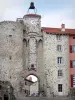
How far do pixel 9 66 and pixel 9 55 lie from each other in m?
2.17

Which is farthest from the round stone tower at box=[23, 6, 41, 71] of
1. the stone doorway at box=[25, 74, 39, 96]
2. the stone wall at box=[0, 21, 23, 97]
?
the stone doorway at box=[25, 74, 39, 96]

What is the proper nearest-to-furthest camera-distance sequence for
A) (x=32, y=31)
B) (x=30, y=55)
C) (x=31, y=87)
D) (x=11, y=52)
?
(x=11, y=52)
(x=31, y=87)
(x=30, y=55)
(x=32, y=31)

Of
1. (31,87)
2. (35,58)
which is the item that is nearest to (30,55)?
(35,58)

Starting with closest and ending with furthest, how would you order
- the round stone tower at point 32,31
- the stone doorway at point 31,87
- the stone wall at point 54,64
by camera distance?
the stone doorway at point 31,87 → the stone wall at point 54,64 → the round stone tower at point 32,31

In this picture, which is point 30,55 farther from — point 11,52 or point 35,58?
point 11,52

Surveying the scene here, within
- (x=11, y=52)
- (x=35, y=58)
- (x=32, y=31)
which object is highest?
(x=32, y=31)

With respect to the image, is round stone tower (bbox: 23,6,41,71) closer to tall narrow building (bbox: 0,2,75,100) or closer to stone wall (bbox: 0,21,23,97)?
tall narrow building (bbox: 0,2,75,100)

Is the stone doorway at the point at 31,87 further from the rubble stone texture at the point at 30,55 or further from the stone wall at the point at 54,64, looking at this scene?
the stone wall at the point at 54,64

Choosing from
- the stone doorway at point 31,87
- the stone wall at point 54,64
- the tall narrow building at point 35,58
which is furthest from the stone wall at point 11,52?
the stone wall at point 54,64

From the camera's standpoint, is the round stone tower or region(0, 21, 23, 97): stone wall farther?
the round stone tower

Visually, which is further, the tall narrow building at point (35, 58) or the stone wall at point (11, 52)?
the tall narrow building at point (35, 58)

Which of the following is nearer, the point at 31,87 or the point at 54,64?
the point at 31,87

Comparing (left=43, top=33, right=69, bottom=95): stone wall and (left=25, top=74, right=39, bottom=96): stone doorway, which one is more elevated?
(left=43, top=33, right=69, bottom=95): stone wall

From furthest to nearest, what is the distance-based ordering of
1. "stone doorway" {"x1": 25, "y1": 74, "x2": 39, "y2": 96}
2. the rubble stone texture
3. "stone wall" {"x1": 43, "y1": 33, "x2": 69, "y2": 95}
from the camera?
"stone wall" {"x1": 43, "y1": 33, "x2": 69, "y2": 95} → "stone doorway" {"x1": 25, "y1": 74, "x2": 39, "y2": 96} → the rubble stone texture
